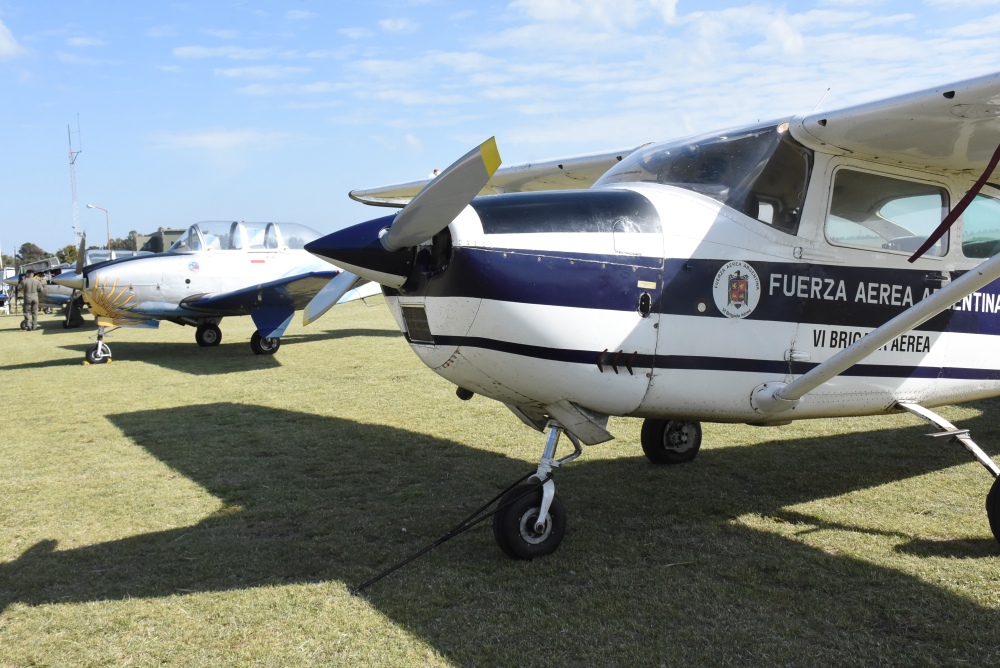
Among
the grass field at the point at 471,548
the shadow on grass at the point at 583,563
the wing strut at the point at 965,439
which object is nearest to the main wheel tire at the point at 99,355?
the grass field at the point at 471,548

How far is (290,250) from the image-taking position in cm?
1420

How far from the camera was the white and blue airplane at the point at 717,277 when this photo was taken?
3283 millimetres

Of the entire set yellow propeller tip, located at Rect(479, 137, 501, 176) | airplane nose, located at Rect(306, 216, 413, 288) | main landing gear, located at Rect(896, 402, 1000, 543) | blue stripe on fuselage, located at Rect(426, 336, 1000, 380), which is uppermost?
yellow propeller tip, located at Rect(479, 137, 501, 176)

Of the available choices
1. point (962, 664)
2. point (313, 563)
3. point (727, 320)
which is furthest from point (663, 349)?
point (313, 563)

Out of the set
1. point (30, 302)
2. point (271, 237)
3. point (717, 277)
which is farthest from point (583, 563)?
point (30, 302)

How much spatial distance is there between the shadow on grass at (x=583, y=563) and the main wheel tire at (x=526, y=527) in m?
0.08

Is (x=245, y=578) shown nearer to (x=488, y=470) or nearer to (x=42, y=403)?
(x=488, y=470)

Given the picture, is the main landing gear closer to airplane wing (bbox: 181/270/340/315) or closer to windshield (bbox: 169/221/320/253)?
airplane wing (bbox: 181/270/340/315)

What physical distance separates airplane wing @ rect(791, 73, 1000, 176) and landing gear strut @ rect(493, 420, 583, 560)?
6.62 feet

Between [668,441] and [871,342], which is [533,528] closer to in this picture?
[871,342]

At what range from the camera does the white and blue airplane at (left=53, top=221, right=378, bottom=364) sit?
12.7 m

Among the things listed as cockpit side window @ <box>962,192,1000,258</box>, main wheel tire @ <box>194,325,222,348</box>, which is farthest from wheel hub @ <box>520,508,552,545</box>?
main wheel tire @ <box>194,325,222,348</box>

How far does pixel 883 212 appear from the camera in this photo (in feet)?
13.5

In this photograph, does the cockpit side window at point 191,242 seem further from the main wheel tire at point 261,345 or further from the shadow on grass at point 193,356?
the main wheel tire at point 261,345
